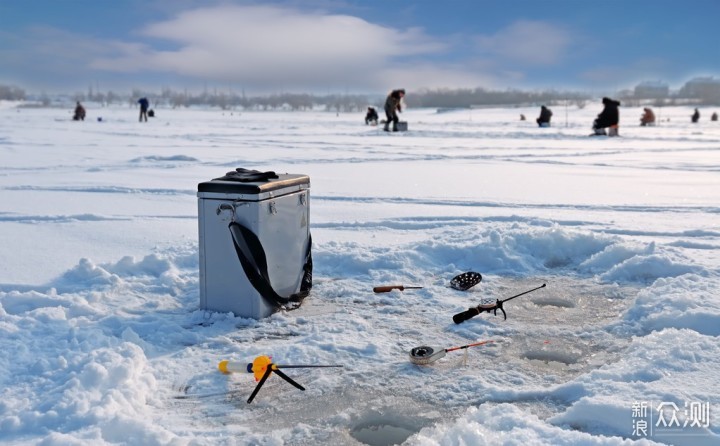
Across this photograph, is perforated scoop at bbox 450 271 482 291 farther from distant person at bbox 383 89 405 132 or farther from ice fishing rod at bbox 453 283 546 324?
distant person at bbox 383 89 405 132

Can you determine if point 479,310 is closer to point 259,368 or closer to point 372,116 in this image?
point 259,368

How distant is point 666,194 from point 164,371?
8823 millimetres

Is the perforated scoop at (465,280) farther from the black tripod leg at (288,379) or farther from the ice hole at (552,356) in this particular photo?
the black tripod leg at (288,379)

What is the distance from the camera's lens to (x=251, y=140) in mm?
23547

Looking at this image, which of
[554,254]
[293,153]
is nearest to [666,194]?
[554,254]

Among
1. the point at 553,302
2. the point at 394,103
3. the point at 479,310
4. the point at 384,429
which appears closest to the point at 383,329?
the point at 479,310

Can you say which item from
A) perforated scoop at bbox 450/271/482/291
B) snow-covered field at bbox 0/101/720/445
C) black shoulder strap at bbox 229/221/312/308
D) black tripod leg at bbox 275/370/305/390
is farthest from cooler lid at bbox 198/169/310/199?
perforated scoop at bbox 450/271/482/291

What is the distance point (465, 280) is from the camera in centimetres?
546

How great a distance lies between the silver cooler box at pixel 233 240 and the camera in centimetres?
448

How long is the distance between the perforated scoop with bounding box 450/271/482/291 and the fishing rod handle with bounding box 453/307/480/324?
687 millimetres

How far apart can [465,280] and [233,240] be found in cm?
204

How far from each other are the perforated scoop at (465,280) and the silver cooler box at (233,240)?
4.91 feet

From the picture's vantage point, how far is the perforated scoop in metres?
5.38

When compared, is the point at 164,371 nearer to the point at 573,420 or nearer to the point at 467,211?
the point at 573,420
